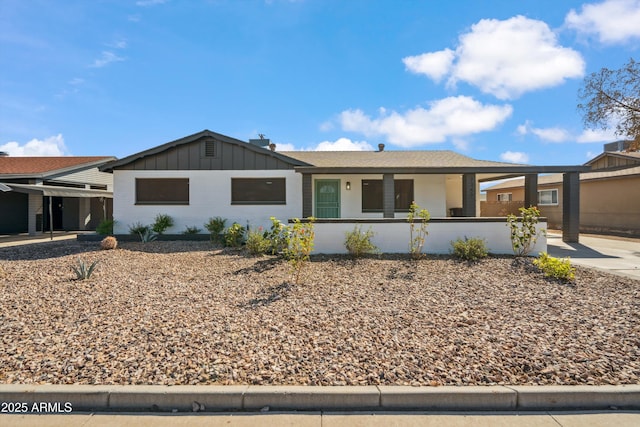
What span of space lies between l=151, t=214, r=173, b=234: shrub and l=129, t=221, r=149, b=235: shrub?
265 mm

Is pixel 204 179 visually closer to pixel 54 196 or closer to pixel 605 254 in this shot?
pixel 54 196

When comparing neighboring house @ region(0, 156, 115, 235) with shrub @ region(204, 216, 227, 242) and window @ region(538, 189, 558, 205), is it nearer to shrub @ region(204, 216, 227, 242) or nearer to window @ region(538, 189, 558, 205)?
shrub @ region(204, 216, 227, 242)

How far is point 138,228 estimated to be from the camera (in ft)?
38.0

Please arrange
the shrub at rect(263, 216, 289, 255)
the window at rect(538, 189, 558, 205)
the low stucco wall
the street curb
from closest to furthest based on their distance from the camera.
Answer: the street curb → the shrub at rect(263, 216, 289, 255) → the low stucco wall → the window at rect(538, 189, 558, 205)

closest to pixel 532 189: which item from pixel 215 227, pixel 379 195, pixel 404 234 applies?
pixel 379 195

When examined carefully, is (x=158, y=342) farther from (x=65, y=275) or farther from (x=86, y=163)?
(x=86, y=163)

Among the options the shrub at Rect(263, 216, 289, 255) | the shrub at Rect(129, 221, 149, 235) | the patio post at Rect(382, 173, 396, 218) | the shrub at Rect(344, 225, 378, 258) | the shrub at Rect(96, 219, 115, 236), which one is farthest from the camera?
the shrub at Rect(96, 219, 115, 236)

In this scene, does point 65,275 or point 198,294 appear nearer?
point 198,294

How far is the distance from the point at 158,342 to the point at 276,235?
4.41m

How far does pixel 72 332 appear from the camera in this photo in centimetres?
379

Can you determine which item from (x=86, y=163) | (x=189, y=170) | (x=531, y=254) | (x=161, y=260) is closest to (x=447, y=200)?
(x=531, y=254)

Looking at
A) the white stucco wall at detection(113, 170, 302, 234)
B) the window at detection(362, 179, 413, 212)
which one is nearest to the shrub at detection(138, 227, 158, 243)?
the white stucco wall at detection(113, 170, 302, 234)

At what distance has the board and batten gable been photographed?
38.6ft

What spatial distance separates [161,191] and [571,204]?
14.6 m
